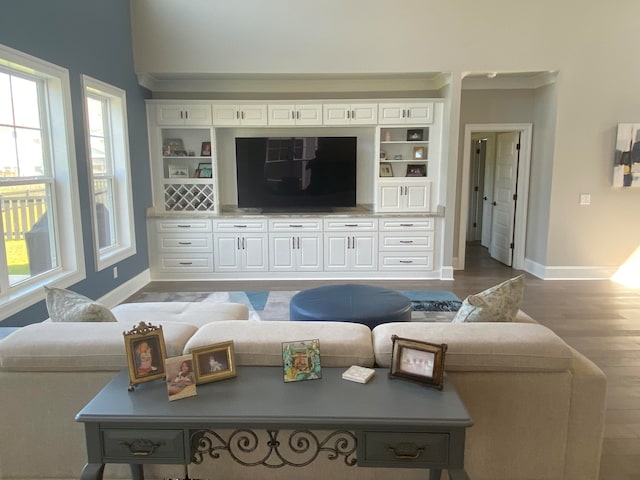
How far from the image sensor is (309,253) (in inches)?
235

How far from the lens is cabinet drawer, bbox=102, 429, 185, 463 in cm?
151

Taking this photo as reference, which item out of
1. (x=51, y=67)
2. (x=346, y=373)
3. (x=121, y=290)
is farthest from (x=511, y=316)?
(x=121, y=290)

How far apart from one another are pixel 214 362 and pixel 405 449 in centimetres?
75

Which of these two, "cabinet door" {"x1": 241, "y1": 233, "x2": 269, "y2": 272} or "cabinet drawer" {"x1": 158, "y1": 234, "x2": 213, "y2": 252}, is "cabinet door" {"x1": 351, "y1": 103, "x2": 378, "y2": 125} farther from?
"cabinet drawer" {"x1": 158, "y1": 234, "x2": 213, "y2": 252}

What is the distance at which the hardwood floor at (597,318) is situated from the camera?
99.2 inches

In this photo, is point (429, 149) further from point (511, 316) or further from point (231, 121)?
point (511, 316)

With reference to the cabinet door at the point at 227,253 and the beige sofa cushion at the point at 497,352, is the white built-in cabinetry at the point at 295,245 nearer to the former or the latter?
the cabinet door at the point at 227,253

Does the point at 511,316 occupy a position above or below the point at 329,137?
below

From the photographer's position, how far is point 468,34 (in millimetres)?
5426

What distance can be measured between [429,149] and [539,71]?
62.6 inches

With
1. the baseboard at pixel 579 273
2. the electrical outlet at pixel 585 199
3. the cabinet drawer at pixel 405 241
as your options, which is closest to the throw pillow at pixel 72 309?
the cabinet drawer at pixel 405 241

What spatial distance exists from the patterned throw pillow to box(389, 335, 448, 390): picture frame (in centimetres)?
56

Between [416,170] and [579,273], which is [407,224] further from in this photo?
[579,273]

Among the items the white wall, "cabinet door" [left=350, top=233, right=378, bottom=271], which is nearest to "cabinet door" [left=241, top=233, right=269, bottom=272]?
"cabinet door" [left=350, top=233, right=378, bottom=271]
